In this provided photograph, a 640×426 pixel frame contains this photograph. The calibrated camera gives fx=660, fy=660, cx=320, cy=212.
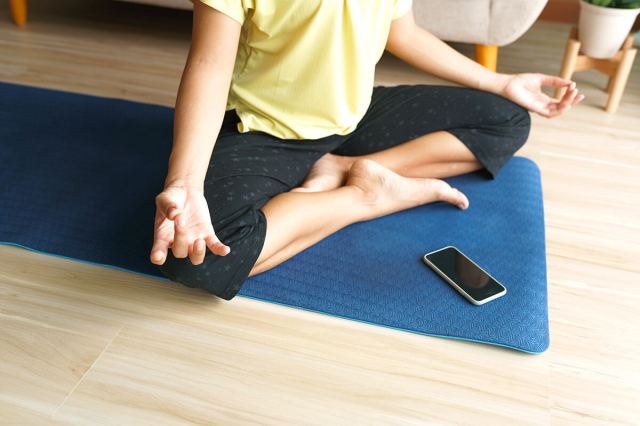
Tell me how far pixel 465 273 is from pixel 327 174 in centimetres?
34

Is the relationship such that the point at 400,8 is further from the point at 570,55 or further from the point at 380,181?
the point at 570,55

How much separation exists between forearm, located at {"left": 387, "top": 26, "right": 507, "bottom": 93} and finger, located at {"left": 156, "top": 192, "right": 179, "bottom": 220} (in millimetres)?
742

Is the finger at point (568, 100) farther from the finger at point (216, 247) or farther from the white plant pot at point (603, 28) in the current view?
the finger at point (216, 247)

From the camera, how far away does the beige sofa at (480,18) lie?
6.11 ft

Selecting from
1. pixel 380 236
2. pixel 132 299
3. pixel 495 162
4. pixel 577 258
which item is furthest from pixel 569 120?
pixel 132 299

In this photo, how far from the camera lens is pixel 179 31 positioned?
2.36m

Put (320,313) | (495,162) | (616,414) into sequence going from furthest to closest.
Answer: (495,162)
(320,313)
(616,414)

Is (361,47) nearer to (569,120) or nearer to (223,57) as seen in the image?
(223,57)

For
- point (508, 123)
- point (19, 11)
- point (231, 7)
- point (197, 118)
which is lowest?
point (19, 11)

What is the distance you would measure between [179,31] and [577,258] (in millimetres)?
1643

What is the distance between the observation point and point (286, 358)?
40.8 inches

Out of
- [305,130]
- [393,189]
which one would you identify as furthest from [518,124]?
[305,130]

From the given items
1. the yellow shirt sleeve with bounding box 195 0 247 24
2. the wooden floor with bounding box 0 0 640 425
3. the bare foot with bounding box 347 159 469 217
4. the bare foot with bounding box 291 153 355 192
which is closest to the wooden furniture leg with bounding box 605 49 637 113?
the wooden floor with bounding box 0 0 640 425

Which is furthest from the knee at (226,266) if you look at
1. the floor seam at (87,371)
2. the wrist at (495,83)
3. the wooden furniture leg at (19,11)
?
the wooden furniture leg at (19,11)
